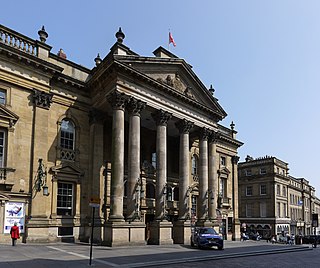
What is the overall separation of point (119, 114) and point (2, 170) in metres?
8.27

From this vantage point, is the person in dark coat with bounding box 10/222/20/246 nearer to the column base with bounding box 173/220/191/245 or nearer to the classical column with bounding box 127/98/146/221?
the classical column with bounding box 127/98/146/221

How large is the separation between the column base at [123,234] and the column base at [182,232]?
4596mm

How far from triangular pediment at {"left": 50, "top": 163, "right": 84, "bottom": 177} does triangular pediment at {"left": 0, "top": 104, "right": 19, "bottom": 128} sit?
4217mm

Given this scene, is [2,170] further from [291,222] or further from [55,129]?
[291,222]

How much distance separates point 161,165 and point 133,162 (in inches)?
116

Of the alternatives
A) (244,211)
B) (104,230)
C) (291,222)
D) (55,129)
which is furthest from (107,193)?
(291,222)

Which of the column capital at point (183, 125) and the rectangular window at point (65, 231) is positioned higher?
the column capital at point (183, 125)

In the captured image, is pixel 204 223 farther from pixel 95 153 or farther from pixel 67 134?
pixel 67 134

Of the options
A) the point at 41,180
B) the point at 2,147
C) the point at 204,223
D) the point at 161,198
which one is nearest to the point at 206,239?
the point at 161,198

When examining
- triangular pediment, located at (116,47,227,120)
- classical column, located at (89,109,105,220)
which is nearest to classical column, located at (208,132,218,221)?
triangular pediment, located at (116,47,227,120)

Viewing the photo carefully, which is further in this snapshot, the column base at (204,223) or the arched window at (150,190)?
the arched window at (150,190)

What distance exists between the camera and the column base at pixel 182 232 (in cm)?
2594

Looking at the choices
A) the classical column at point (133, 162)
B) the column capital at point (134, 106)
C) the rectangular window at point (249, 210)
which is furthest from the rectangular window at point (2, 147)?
the rectangular window at point (249, 210)

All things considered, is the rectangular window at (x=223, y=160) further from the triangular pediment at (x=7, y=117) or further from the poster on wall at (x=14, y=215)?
the triangular pediment at (x=7, y=117)
